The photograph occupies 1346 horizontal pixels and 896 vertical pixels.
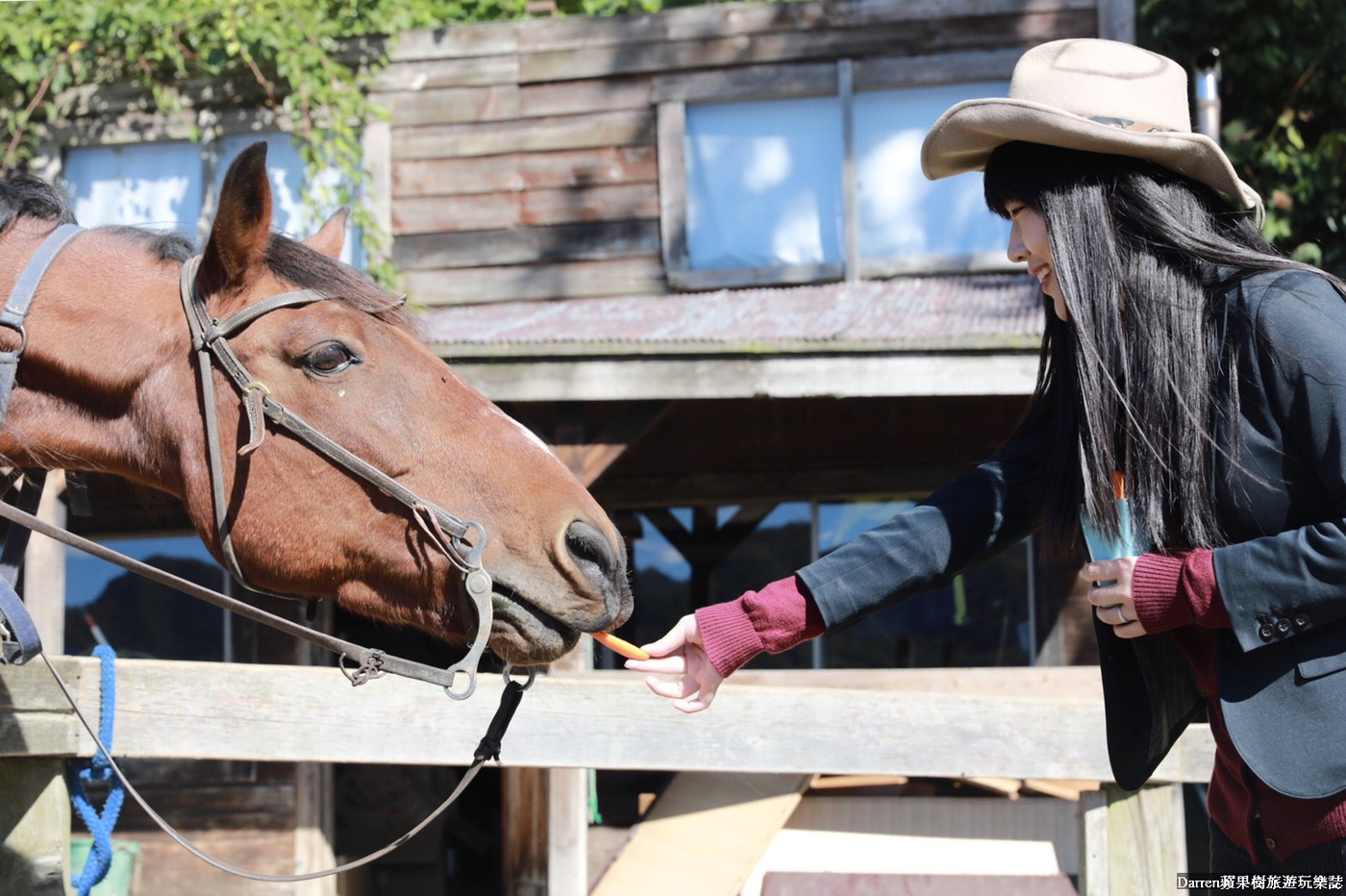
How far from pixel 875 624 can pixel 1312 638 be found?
4785 mm

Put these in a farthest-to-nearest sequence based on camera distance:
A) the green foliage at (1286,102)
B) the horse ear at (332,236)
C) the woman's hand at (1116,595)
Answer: the green foliage at (1286,102) < the horse ear at (332,236) < the woman's hand at (1116,595)

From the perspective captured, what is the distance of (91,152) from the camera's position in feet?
22.9

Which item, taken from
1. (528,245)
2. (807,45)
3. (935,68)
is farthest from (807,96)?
(528,245)

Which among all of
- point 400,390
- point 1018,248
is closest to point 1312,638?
point 1018,248

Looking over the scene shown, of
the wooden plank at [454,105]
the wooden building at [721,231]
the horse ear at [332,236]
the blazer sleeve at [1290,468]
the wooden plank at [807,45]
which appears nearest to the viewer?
the blazer sleeve at [1290,468]

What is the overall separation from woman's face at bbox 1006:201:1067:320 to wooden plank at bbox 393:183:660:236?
193 inches

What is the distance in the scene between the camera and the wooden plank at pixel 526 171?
6645mm

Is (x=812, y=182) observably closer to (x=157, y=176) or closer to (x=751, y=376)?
(x=751, y=376)

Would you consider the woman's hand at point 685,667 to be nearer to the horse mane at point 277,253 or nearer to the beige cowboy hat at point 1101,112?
the horse mane at point 277,253

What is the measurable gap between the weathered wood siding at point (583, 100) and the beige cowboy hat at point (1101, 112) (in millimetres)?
4744

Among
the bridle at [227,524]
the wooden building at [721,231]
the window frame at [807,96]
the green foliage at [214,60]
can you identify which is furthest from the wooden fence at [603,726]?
the green foliage at [214,60]

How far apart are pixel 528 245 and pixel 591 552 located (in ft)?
16.3

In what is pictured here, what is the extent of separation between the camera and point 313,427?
199cm

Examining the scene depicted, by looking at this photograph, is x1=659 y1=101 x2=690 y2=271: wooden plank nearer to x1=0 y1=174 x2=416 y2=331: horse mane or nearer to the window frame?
the window frame
